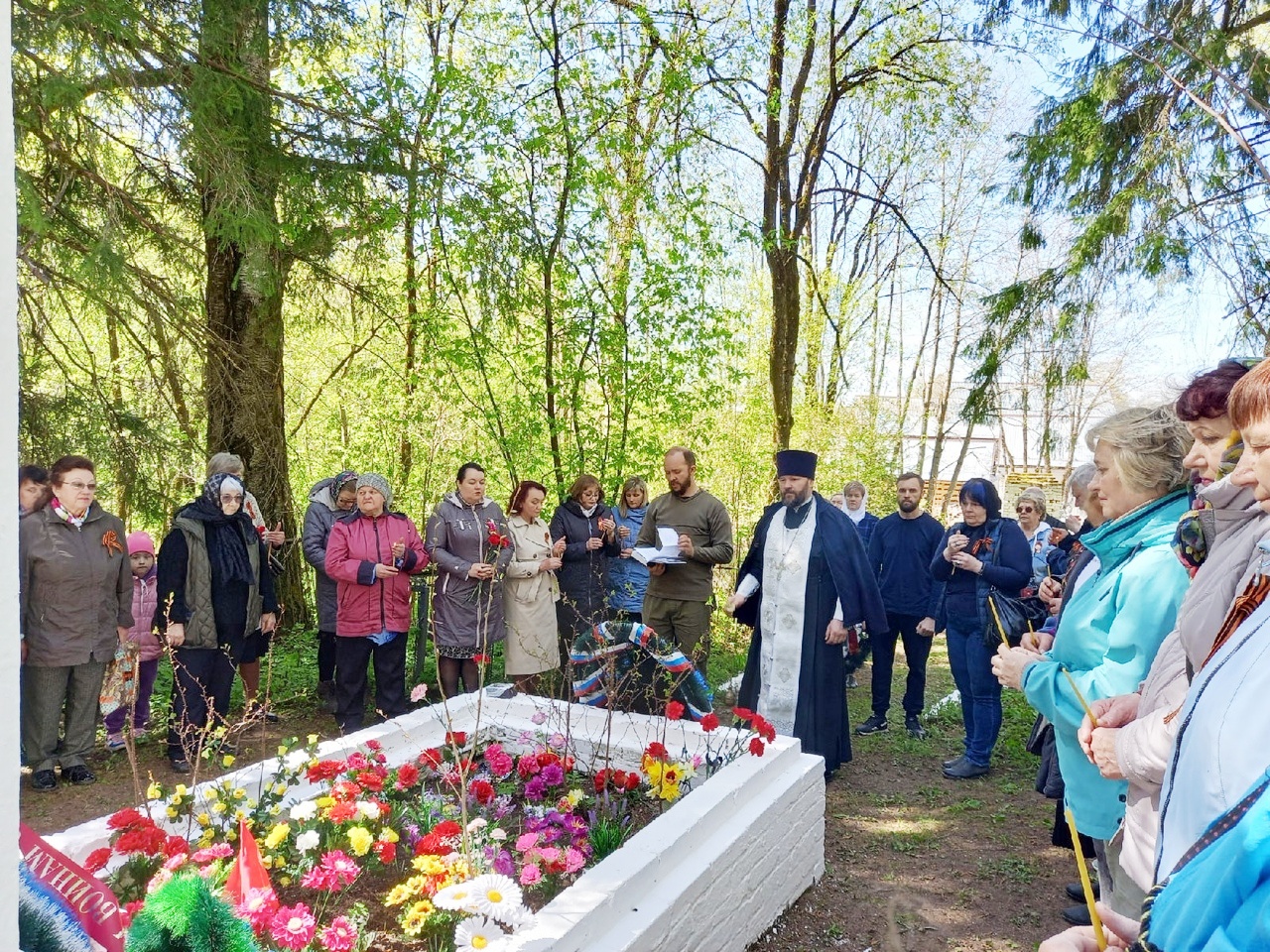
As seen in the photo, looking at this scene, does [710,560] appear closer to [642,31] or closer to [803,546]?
[803,546]

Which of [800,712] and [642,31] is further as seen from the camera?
[642,31]

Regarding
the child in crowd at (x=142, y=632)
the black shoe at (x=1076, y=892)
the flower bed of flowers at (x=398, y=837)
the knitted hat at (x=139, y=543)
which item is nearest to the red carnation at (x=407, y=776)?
the flower bed of flowers at (x=398, y=837)

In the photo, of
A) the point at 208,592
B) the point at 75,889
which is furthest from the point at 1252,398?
the point at 208,592

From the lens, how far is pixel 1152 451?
261 centimetres

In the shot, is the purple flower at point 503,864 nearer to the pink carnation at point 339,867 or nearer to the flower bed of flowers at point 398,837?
the flower bed of flowers at point 398,837

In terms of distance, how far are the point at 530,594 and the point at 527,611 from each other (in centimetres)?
12

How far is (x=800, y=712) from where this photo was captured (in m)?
5.55

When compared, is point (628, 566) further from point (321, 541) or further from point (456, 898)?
point (456, 898)

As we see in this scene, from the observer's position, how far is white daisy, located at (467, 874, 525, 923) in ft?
8.03

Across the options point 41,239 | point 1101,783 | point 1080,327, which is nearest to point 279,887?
point 1101,783

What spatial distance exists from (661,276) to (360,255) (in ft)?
8.18

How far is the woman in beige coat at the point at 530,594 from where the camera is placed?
6160mm

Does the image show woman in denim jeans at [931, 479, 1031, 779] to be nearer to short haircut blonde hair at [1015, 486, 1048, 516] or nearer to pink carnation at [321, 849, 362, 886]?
short haircut blonde hair at [1015, 486, 1048, 516]

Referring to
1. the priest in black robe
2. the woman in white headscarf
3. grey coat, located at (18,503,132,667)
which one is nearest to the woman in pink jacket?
grey coat, located at (18,503,132,667)
